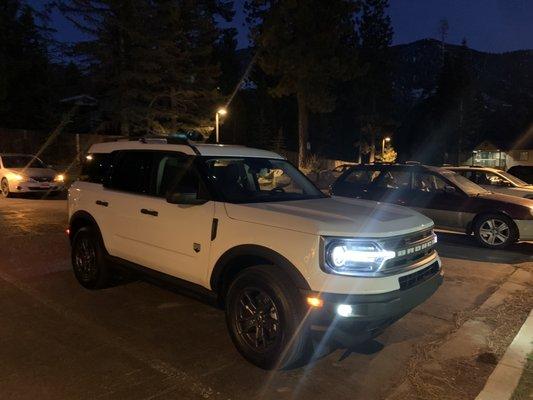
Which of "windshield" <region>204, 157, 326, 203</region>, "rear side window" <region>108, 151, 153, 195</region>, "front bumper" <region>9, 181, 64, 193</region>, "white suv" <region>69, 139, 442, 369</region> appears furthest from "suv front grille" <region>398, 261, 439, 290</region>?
"front bumper" <region>9, 181, 64, 193</region>

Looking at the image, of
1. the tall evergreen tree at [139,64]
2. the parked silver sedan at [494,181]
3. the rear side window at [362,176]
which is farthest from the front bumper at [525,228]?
the tall evergreen tree at [139,64]

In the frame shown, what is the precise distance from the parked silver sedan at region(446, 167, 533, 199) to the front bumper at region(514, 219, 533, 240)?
398cm

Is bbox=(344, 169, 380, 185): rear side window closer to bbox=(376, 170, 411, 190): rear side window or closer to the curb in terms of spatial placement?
bbox=(376, 170, 411, 190): rear side window

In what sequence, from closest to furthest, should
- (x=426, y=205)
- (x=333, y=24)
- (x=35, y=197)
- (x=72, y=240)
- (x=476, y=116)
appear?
(x=72, y=240) → (x=426, y=205) → (x=35, y=197) → (x=333, y=24) → (x=476, y=116)

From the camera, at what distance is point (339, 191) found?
1141 centimetres

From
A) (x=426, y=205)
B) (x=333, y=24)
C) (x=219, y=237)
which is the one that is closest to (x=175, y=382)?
(x=219, y=237)

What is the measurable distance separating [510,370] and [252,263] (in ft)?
7.87

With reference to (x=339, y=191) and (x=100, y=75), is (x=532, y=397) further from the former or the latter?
(x=100, y=75)

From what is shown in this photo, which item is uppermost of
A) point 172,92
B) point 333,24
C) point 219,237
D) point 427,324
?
point 333,24

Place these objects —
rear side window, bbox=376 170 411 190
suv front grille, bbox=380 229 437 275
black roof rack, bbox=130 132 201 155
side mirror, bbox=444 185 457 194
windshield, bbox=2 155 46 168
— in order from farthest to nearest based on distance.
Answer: windshield, bbox=2 155 46 168 < rear side window, bbox=376 170 411 190 < side mirror, bbox=444 185 457 194 < black roof rack, bbox=130 132 201 155 < suv front grille, bbox=380 229 437 275

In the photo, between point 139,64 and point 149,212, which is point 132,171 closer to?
point 149,212

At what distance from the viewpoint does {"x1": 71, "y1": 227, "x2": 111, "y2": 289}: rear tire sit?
607 centimetres

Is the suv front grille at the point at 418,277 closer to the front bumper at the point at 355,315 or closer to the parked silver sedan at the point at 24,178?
the front bumper at the point at 355,315

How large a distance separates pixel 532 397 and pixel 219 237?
281 centimetres
